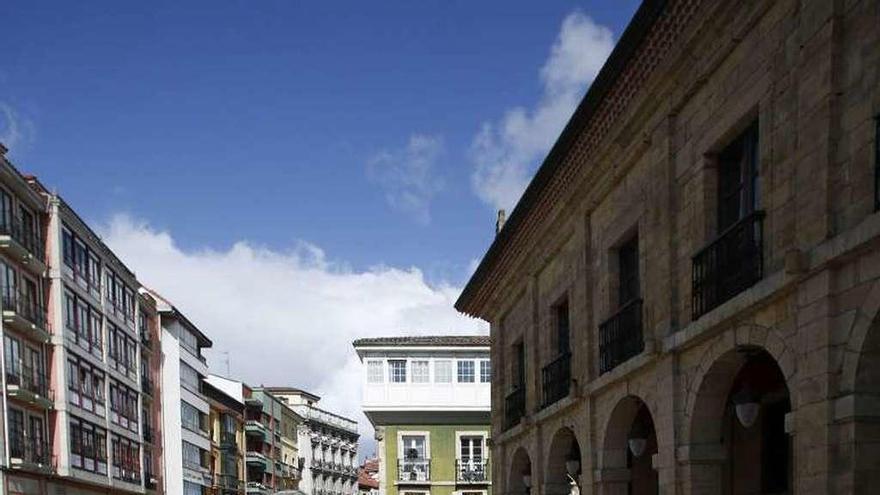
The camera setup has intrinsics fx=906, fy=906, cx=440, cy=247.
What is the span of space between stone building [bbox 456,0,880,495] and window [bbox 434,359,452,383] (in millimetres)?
23664

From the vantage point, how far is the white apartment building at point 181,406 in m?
51.3

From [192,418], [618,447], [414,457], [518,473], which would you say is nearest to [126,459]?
[192,418]

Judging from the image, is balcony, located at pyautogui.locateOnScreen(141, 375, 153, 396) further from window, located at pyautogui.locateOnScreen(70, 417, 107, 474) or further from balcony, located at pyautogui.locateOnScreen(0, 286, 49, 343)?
balcony, located at pyautogui.locateOnScreen(0, 286, 49, 343)

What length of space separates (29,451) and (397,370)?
53.3 ft

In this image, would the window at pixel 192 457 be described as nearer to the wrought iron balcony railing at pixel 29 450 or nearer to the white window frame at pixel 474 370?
the wrought iron balcony railing at pixel 29 450

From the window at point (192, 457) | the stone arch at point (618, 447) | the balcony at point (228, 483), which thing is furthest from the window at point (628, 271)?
the balcony at point (228, 483)

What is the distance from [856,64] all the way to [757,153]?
2570 mm

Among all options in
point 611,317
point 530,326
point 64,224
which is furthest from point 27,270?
point 611,317

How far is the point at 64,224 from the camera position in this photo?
37406mm

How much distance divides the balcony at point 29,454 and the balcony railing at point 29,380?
178 centimetres

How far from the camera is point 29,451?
1288 inches

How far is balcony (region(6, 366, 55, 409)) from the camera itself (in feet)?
103

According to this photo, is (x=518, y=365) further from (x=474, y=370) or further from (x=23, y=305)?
(x=23, y=305)

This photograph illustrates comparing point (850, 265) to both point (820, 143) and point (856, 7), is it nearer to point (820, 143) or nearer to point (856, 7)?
point (820, 143)
